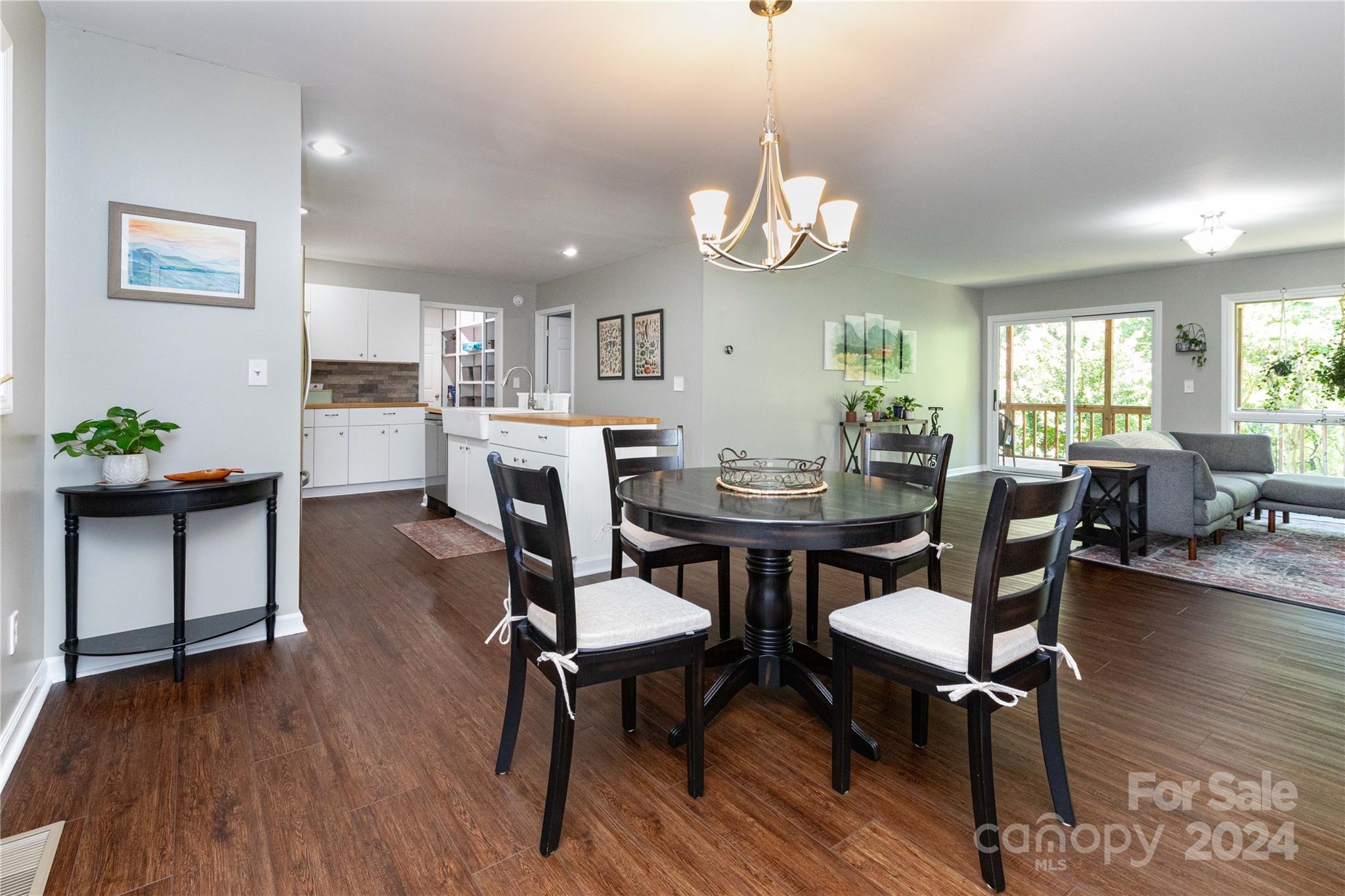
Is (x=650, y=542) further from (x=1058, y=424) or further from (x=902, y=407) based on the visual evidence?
(x=1058, y=424)

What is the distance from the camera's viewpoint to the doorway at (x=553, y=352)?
7863 millimetres

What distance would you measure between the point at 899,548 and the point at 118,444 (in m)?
2.87

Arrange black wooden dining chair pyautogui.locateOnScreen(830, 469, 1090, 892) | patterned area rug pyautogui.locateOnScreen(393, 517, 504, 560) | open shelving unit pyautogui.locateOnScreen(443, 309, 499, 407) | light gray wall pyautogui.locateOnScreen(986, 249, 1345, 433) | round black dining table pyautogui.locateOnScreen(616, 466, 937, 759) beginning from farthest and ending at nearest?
1. open shelving unit pyautogui.locateOnScreen(443, 309, 499, 407)
2. light gray wall pyautogui.locateOnScreen(986, 249, 1345, 433)
3. patterned area rug pyautogui.locateOnScreen(393, 517, 504, 560)
4. round black dining table pyautogui.locateOnScreen(616, 466, 937, 759)
5. black wooden dining chair pyautogui.locateOnScreen(830, 469, 1090, 892)

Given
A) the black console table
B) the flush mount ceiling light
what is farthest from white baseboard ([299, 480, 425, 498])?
the flush mount ceiling light

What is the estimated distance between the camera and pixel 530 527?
5.22 feet

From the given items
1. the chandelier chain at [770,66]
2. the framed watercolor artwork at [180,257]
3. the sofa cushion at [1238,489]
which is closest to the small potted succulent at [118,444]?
the framed watercolor artwork at [180,257]

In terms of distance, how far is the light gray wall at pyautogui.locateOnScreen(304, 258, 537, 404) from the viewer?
6598 mm

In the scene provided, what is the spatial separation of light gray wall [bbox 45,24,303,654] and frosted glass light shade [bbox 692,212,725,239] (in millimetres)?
1737

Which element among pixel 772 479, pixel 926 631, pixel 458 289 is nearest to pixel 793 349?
pixel 458 289

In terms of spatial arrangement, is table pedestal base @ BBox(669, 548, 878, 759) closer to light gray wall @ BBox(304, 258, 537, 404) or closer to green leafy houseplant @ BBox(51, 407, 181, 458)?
green leafy houseplant @ BBox(51, 407, 181, 458)

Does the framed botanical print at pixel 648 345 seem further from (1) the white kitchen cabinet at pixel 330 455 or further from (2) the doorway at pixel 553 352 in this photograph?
(1) the white kitchen cabinet at pixel 330 455

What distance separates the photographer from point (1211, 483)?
4.14 meters

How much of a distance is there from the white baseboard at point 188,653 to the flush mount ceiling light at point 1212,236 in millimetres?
6311

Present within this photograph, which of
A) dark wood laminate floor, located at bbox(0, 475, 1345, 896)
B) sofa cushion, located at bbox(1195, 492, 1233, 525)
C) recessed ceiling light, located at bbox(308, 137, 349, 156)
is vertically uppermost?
recessed ceiling light, located at bbox(308, 137, 349, 156)
